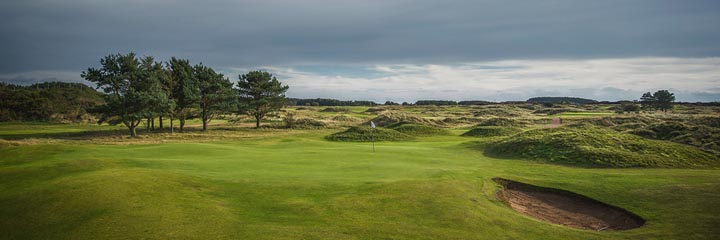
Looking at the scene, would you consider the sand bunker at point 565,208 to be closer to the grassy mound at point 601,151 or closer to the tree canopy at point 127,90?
the grassy mound at point 601,151

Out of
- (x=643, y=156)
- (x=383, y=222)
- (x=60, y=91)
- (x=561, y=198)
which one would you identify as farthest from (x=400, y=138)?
(x=60, y=91)

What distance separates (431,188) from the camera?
15828mm

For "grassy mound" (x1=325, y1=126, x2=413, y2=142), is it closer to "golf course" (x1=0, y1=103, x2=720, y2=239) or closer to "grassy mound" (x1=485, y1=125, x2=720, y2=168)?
"grassy mound" (x1=485, y1=125, x2=720, y2=168)

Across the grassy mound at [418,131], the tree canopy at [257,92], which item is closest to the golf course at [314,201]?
the grassy mound at [418,131]

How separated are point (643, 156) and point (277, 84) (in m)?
61.4

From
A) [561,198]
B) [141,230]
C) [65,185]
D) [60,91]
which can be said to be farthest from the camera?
[60,91]

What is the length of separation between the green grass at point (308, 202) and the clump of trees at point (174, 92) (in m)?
32.1

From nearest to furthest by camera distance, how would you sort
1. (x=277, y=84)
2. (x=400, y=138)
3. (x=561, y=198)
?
(x=561, y=198) → (x=400, y=138) → (x=277, y=84)

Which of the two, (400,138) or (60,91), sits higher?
(60,91)

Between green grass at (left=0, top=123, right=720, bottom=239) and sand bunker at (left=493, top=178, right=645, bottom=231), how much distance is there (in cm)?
55

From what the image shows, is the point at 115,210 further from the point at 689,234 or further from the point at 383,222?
the point at 689,234

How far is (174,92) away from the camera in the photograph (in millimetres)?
61406

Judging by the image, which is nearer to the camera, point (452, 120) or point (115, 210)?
point (115, 210)

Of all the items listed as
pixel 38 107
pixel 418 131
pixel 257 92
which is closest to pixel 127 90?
pixel 257 92
